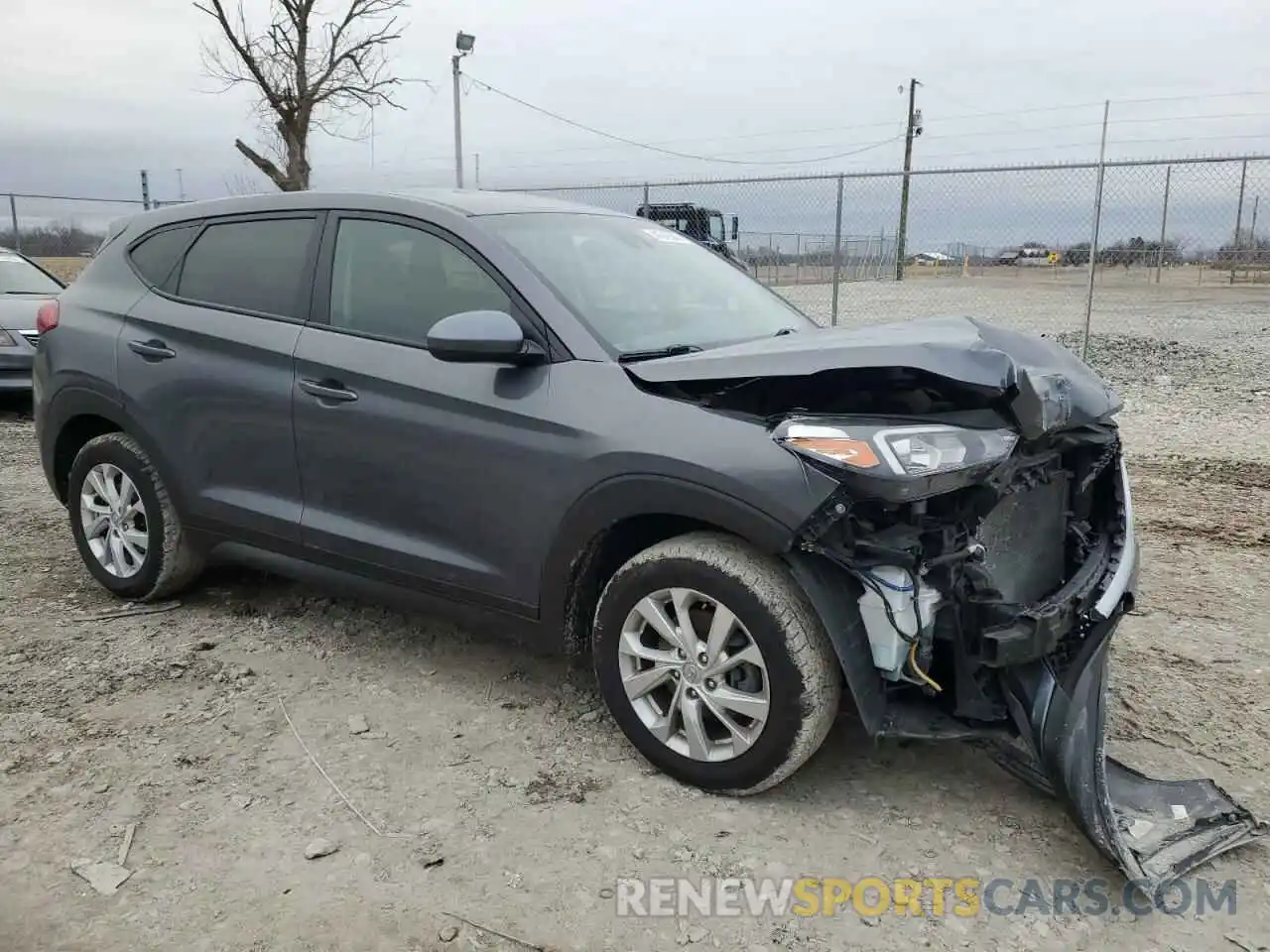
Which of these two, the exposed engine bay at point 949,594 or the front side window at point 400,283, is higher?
the front side window at point 400,283

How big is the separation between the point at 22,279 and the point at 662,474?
996 centimetres

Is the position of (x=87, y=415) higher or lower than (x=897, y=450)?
lower

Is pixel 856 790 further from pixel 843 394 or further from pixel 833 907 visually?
pixel 843 394

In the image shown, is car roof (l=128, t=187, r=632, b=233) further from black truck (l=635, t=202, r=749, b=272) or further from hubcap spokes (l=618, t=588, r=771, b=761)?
black truck (l=635, t=202, r=749, b=272)

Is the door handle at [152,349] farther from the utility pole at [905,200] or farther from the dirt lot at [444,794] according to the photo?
the utility pole at [905,200]

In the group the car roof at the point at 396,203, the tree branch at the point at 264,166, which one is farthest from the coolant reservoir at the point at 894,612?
the tree branch at the point at 264,166

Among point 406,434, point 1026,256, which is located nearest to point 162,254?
point 406,434

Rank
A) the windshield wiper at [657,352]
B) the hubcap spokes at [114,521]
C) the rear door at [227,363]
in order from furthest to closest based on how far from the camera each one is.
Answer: the hubcap spokes at [114,521] → the rear door at [227,363] → the windshield wiper at [657,352]

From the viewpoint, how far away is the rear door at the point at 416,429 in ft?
10.4

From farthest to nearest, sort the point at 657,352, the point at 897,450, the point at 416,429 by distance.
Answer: the point at 416,429
the point at 657,352
the point at 897,450

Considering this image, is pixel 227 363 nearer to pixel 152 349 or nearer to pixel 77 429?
pixel 152 349

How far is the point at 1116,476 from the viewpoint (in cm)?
356

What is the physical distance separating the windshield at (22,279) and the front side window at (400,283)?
807cm

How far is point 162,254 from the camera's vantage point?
4.34 meters
